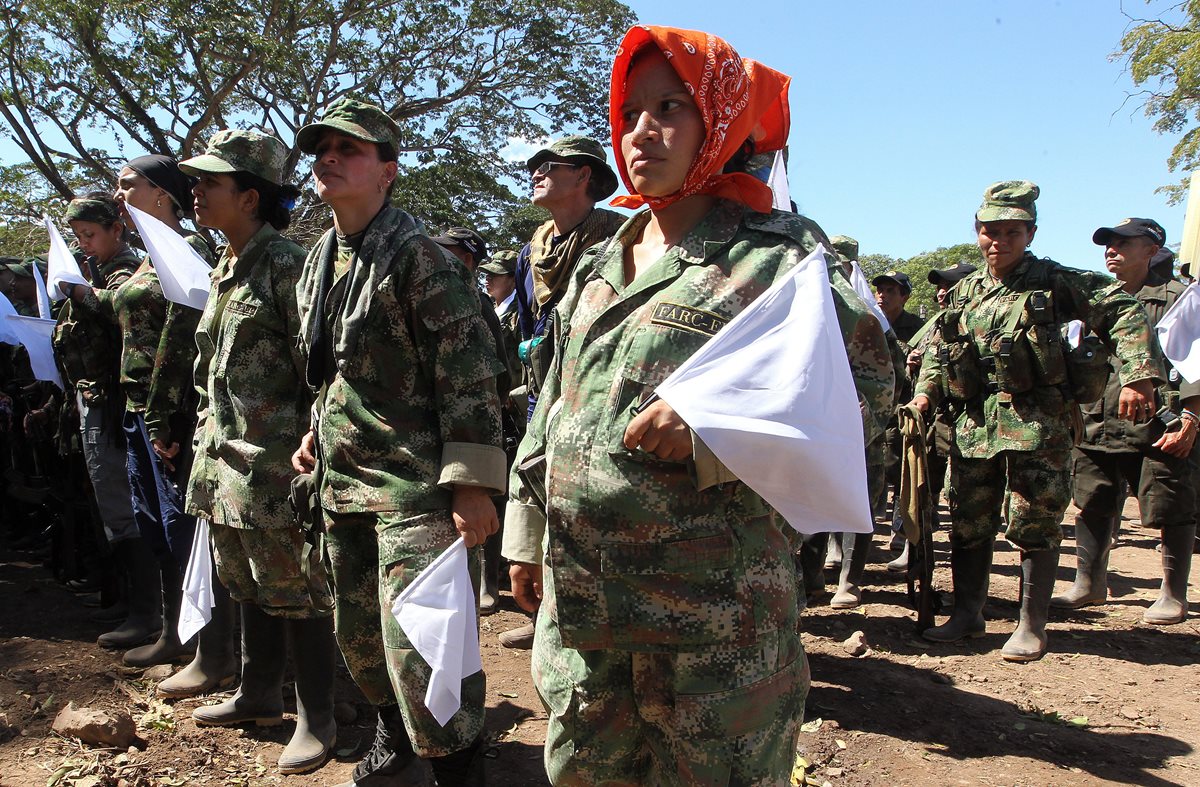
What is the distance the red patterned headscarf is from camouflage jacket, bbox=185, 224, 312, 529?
5.81 ft

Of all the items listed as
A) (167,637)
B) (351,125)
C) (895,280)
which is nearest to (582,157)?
(351,125)

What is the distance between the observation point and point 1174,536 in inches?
222

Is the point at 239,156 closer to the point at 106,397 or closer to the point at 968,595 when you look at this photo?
the point at 106,397

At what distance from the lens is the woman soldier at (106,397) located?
4.66 meters

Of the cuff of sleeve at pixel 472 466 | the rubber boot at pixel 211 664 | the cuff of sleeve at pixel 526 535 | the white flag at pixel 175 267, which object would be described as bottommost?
the rubber boot at pixel 211 664

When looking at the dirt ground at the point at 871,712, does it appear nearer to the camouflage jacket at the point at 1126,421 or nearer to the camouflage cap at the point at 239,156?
the camouflage jacket at the point at 1126,421

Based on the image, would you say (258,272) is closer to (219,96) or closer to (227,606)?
(227,606)

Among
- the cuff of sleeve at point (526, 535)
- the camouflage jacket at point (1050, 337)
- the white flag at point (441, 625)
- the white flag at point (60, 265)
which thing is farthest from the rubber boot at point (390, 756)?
the camouflage jacket at point (1050, 337)

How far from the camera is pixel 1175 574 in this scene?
5.64 metres

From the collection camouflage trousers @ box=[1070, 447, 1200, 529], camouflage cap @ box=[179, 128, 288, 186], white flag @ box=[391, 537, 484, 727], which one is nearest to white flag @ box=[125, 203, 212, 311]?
camouflage cap @ box=[179, 128, 288, 186]

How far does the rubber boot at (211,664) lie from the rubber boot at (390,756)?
4.65 ft

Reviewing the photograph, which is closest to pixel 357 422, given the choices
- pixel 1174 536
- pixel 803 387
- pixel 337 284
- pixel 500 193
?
pixel 337 284

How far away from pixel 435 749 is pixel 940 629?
349cm

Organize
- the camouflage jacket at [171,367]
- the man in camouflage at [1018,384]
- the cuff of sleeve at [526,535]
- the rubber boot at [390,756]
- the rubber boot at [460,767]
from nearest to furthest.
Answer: the cuff of sleeve at [526,535] < the rubber boot at [460,767] < the rubber boot at [390,756] < the camouflage jacket at [171,367] < the man in camouflage at [1018,384]
